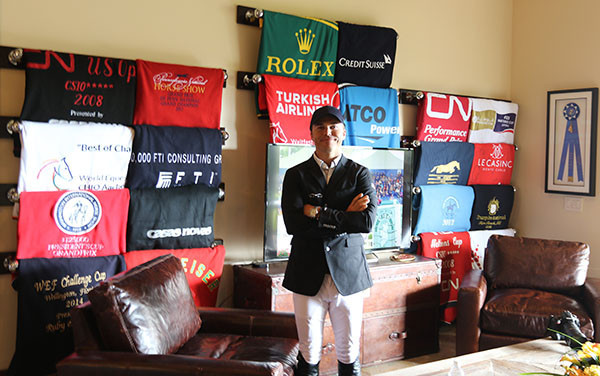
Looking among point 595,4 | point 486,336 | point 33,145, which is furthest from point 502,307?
point 33,145

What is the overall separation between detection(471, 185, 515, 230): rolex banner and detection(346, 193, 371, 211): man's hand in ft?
7.61

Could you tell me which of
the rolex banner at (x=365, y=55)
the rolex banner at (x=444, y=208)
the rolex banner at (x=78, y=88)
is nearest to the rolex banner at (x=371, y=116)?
the rolex banner at (x=365, y=55)

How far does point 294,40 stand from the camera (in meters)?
3.56

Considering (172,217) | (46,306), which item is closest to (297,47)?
(172,217)

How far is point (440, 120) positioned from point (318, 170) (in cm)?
210

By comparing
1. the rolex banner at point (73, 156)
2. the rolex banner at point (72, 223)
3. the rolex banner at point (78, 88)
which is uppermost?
the rolex banner at point (78, 88)

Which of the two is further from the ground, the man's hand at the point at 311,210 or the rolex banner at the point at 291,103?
the rolex banner at the point at 291,103

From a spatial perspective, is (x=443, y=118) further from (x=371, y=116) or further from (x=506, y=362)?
(x=506, y=362)

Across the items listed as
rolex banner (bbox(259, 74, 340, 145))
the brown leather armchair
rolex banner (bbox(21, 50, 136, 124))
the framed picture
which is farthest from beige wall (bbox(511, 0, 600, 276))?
rolex banner (bbox(21, 50, 136, 124))

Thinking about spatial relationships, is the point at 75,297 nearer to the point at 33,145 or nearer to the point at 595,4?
the point at 33,145

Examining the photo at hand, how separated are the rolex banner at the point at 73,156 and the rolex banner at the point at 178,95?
0.66 ft

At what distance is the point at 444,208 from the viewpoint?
14.0 feet

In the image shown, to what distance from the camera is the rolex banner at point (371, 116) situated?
12.5 feet

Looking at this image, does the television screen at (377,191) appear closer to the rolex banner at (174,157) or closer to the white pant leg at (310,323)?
the rolex banner at (174,157)
